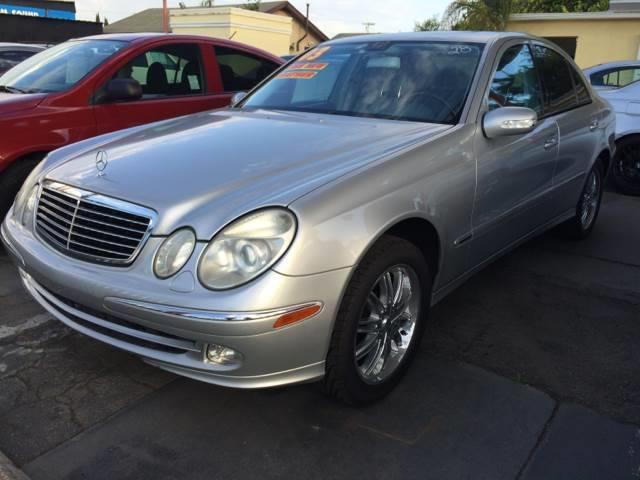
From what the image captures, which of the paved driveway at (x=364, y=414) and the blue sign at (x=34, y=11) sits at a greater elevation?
the blue sign at (x=34, y=11)

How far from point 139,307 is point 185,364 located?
0.91 ft

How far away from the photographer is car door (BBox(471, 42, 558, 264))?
321 centimetres

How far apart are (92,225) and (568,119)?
325 cm

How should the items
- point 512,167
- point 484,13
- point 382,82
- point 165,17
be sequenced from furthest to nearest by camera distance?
1. point 165,17
2. point 484,13
3. point 382,82
4. point 512,167

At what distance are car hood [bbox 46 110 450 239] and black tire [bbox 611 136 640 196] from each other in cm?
508

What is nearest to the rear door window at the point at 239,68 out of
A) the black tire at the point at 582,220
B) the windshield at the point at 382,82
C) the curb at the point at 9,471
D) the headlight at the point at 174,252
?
the windshield at the point at 382,82

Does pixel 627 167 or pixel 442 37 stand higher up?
pixel 442 37

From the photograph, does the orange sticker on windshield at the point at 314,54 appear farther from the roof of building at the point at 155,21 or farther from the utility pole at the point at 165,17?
the roof of building at the point at 155,21

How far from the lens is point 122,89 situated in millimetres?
4691

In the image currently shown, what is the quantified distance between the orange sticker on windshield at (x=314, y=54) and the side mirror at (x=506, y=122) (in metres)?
1.42

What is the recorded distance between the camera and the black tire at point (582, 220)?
191 inches

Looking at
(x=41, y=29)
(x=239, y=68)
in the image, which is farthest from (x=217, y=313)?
(x=41, y=29)

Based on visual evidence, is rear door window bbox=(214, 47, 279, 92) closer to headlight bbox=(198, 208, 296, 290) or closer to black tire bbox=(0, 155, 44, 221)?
black tire bbox=(0, 155, 44, 221)

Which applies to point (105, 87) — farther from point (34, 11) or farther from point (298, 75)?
point (34, 11)
